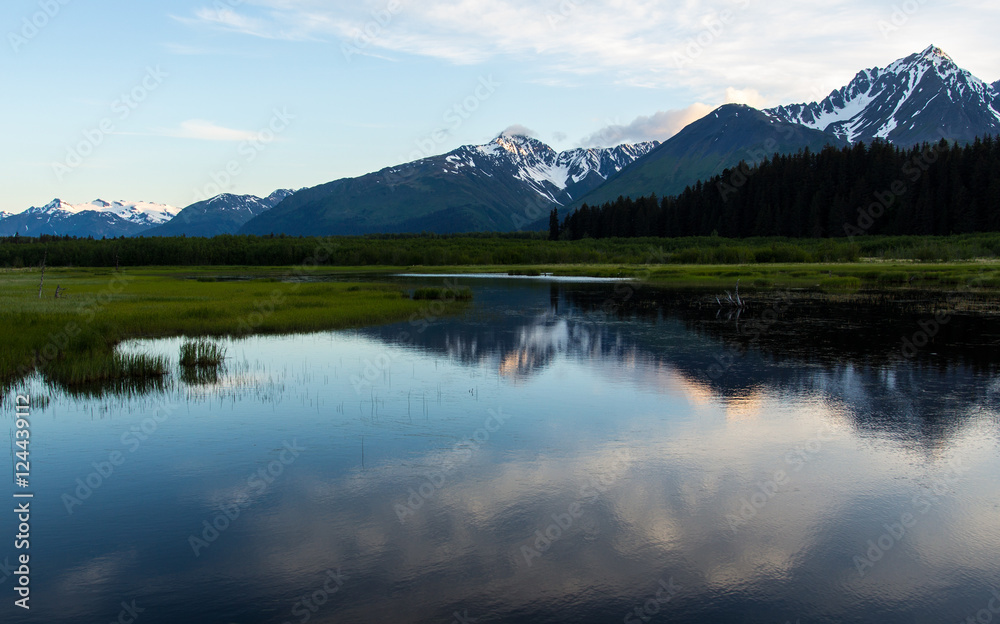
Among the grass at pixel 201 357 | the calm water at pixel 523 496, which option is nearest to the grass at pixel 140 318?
the grass at pixel 201 357

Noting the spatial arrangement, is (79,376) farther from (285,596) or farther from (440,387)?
(285,596)

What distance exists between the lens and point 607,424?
19.2 m

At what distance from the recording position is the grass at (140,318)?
81.7 feet

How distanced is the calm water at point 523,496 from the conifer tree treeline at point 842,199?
369 feet

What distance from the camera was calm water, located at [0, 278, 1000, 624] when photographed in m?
9.84

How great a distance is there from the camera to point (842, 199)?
137m

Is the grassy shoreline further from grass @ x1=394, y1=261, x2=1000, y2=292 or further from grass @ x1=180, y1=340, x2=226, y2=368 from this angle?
grass @ x1=180, y1=340, x2=226, y2=368

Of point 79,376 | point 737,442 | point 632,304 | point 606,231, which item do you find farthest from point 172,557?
point 606,231

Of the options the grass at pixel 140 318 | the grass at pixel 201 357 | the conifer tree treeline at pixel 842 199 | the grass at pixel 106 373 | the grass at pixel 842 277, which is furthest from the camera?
the conifer tree treeline at pixel 842 199

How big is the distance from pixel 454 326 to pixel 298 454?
2454 cm

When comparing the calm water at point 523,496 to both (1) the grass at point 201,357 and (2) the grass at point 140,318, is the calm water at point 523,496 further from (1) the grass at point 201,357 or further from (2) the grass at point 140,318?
(2) the grass at point 140,318

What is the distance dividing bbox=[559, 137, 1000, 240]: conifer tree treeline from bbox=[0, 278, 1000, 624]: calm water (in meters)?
112

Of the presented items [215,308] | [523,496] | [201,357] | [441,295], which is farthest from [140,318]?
[523,496]

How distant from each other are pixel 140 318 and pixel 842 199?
137380 millimetres
